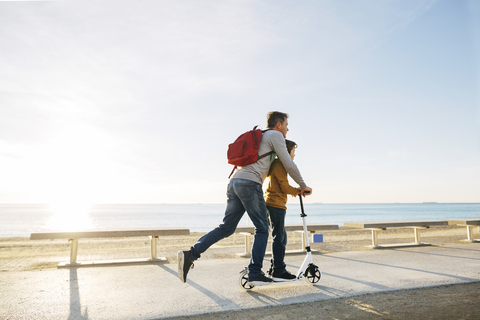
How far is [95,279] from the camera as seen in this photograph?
16.0 feet

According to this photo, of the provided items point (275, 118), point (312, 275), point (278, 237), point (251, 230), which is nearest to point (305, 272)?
point (312, 275)

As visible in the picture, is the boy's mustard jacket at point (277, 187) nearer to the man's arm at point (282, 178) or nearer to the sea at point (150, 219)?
the man's arm at point (282, 178)

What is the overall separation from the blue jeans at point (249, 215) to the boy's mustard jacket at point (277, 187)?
0.37m

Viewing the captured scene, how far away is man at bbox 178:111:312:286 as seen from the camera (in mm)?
3729

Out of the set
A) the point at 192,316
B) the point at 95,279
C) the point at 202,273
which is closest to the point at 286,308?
the point at 192,316

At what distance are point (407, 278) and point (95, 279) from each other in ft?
14.7

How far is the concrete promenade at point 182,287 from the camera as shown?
3.41 m

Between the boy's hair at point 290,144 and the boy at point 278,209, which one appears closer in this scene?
the boy at point 278,209

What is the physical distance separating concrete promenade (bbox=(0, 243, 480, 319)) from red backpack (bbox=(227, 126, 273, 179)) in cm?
153

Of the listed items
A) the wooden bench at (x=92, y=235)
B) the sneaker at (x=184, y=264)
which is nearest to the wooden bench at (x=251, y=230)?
the wooden bench at (x=92, y=235)

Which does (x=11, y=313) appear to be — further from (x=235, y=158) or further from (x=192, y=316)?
(x=235, y=158)

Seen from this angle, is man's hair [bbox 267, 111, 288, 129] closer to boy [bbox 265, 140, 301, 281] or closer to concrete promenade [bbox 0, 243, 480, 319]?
boy [bbox 265, 140, 301, 281]

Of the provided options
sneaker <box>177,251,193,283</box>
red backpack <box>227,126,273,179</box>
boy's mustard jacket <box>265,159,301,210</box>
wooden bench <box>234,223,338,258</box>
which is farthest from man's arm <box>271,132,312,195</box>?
wooden bench <box>234,223,338,258</box>

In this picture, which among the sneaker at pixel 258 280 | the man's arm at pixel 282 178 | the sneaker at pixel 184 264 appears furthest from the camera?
the man's arm at pixel 282 178
